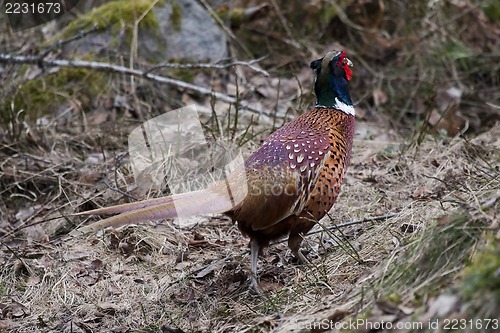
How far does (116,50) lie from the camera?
262 inches

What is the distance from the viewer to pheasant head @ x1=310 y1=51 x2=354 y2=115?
424cm

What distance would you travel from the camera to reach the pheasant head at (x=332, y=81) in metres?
4.24

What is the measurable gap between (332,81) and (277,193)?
90 cm

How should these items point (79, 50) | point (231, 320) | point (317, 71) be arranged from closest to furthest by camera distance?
point (231, 320) → point (317, 71) → point (79, 50)

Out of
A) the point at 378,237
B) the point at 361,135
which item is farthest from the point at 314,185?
the point at 361,135

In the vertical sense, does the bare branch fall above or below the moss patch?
above

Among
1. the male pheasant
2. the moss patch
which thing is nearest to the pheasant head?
the male pheasant

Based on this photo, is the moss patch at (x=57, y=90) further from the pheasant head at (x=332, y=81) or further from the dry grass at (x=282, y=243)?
the pheasant head at (x=332, y=81)

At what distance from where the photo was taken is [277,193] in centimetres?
371

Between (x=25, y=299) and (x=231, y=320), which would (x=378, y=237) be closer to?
(x=231, y=320)

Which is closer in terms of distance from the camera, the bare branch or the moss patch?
the bare branch

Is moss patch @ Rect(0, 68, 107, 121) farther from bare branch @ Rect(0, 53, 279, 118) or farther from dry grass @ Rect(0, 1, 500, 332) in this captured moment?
bare branch @ Rect(0, 53, 279, 118)

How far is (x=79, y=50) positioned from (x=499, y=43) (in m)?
4.31

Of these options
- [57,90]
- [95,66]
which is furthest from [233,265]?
[57,90]
